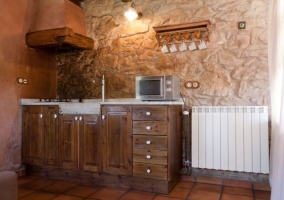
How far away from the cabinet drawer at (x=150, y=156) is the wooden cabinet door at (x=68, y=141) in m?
0.76

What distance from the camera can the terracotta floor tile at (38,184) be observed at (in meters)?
2.63

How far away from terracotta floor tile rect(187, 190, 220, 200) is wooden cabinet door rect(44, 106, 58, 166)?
1629 millimetres

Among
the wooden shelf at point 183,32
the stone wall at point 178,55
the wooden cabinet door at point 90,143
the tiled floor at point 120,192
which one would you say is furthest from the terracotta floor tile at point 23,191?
the wooden shelf at point 183,32

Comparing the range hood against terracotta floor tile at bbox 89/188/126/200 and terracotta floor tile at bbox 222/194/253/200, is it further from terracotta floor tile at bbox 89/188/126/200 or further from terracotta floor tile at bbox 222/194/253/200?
terracotta floor tile at bbox 222/194/253/200

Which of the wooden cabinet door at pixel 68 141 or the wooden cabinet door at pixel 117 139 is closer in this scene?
the wooden cabinet door at pixel 117 139

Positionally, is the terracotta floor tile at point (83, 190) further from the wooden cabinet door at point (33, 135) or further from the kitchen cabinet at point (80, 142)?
the wooden cabinet door at point (33, 135)

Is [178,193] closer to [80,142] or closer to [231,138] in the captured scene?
[231,138]

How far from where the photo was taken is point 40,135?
9.75 ft

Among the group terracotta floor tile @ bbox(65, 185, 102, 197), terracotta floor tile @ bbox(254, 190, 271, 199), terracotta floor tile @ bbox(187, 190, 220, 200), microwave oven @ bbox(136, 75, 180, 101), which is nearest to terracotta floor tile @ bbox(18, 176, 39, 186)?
terracotta floor tile @ bbox(65, 185, 102, 197)

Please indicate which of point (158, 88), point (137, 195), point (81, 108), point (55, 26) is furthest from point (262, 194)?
point (55, 26)

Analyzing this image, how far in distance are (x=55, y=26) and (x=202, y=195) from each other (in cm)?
267

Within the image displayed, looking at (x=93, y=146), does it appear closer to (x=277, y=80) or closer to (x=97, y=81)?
(x=97, y=81)

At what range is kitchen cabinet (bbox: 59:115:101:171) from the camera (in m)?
2.68

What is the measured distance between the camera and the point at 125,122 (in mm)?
2553
